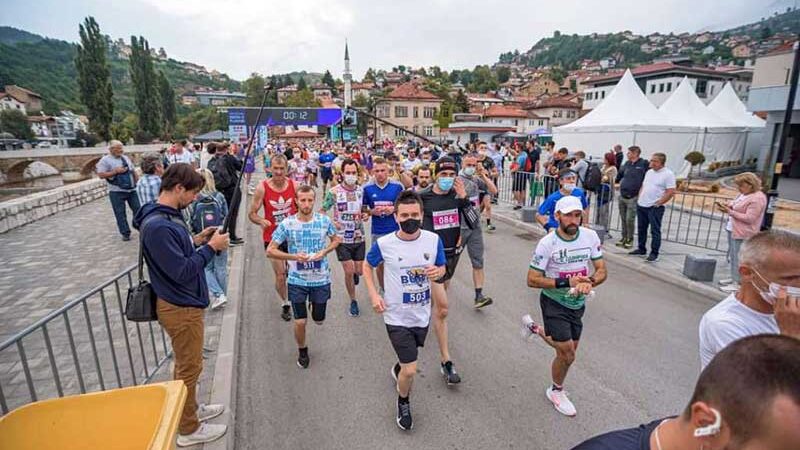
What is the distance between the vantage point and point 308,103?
286 feet

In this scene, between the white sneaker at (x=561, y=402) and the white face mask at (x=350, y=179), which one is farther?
the white face mask at (x=350, y=179)

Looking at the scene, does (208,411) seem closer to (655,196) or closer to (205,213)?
(205,213)

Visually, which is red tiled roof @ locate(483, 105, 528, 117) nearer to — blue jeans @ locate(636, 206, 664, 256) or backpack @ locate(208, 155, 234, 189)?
blue jeans @ locate(636, 206, 664, 256)

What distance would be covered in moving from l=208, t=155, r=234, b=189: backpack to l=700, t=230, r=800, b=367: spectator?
27.7 feet

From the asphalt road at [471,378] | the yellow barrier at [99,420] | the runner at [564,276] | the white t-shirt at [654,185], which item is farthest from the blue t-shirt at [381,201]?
the white t-shirt at [654,185]

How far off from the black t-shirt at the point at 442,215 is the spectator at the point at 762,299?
2.98 metres

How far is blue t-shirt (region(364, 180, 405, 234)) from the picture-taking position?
18.0ft

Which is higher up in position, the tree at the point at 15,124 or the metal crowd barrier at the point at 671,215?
the tree at the point at 15,124

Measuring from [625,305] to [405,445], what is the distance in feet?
13.8

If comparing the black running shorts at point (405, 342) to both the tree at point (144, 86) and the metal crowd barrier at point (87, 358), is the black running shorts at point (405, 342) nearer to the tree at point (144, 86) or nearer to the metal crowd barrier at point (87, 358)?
the metal crowd barrier at point (87, 358)

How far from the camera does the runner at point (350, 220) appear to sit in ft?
18.0

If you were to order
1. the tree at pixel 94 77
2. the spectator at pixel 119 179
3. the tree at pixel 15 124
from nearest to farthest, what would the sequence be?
the spectator at pixel 119 179
the tree at pixel 94 77
the tree at pixel 15 124

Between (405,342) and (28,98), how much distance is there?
4564 inches

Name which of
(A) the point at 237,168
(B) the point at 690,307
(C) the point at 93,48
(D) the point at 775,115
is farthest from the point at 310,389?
(C) the point at 93,48
